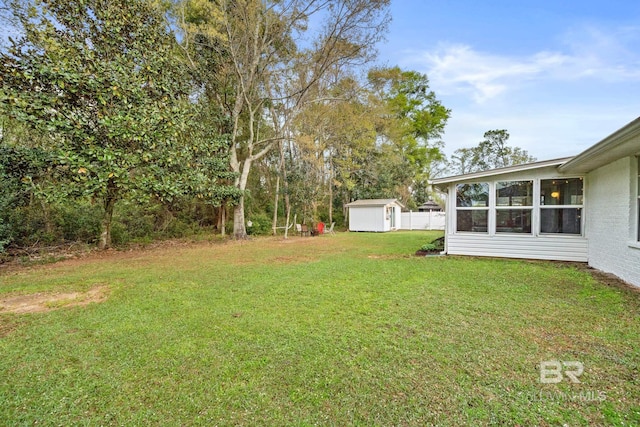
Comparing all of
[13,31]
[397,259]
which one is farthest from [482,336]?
[13,31]

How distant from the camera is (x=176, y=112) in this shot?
28.1 feet

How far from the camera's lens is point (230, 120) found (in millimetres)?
13078

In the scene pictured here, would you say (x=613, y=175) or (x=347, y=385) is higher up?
(x=613, y=175)

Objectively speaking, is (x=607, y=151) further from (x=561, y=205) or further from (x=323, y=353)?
(x=323, y=353)

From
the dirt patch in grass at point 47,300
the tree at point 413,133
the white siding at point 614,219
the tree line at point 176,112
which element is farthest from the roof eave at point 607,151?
the tree at point 413,133

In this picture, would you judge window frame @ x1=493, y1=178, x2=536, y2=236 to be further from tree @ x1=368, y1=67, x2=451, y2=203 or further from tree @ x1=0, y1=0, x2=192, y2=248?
tree @ x1=368, y1=67, x2=451, y2=203

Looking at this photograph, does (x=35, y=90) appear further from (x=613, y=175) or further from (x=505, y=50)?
(x=505, y=50)

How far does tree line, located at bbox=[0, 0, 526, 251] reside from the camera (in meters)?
6.84

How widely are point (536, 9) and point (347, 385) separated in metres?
10.9

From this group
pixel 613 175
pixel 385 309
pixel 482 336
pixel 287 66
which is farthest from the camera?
pixel 287 66

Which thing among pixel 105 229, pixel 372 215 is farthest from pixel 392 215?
pixel 105 229

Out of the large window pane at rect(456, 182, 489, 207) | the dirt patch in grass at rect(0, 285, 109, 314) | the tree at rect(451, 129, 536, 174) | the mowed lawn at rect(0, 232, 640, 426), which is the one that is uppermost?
the tree at rect(451, 129, 536, 174)

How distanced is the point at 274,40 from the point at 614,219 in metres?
12.9

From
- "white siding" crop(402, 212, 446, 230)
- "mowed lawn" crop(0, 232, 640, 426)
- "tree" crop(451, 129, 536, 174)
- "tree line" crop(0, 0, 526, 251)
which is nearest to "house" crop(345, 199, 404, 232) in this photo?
"white siding" crop(402, 212, 446, 230)
